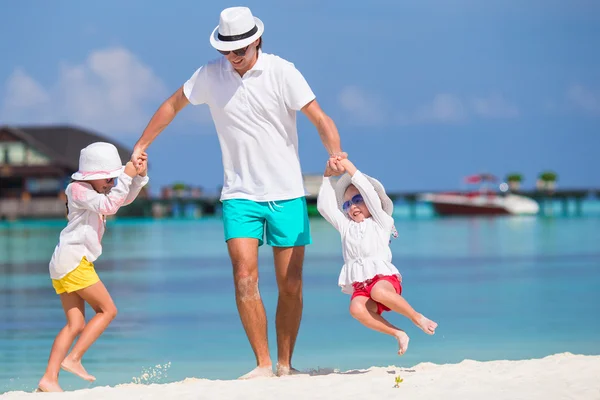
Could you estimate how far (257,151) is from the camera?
22.6 ft

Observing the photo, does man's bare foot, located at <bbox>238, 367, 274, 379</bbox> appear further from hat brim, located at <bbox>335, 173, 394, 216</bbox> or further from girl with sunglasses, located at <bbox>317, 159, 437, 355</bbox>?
hat brim, located at <bbox>335, 173, 394, 216</bbox>

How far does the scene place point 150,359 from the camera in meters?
9.78

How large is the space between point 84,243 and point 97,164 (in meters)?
0.46

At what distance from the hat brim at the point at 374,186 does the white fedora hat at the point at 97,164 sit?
1.29 metres

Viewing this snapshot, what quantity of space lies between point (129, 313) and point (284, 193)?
7.60 meters

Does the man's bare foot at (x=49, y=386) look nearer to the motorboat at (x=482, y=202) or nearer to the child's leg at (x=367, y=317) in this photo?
the child's leg at (x=367, y=317)

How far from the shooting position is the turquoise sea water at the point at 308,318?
374 inches

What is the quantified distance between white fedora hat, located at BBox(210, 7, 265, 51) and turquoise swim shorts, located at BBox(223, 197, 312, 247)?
91 centimetres

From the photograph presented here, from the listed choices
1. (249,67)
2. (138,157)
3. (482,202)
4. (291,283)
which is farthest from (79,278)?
(482,202)

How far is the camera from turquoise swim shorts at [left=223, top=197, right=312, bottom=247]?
6.89 meters

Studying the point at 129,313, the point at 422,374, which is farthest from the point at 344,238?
the point at 129,313

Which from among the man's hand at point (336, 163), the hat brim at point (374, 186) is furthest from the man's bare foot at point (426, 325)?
the man's hand at point (336, 163)

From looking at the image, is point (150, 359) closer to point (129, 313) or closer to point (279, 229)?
point (279, 229)

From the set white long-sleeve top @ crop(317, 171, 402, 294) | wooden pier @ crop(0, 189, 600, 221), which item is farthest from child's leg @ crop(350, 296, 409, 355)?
wooden pier @ crop(0, 189, 600, 221)
